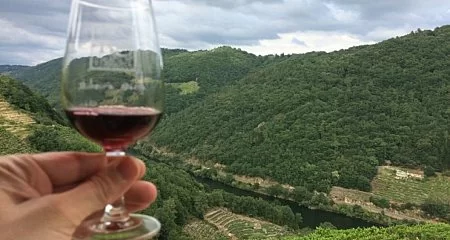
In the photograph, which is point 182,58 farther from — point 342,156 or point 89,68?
point 89,68

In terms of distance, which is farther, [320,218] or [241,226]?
[320,218]

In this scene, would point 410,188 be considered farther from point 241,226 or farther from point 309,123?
point 241,226

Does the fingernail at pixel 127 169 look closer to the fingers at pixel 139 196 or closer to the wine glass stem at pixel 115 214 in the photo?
the wine glass stem at pixel 115 214

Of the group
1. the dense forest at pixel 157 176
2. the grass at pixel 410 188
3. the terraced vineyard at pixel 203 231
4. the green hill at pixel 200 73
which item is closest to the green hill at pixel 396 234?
the dense forest at pixel 157 176

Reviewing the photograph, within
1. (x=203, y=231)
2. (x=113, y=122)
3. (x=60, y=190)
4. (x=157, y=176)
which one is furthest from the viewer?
(x=203, y=231)

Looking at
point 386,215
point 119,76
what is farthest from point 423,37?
point 119,76

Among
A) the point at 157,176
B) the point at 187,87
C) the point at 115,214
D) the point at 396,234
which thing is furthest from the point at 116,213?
the point at 187,87
